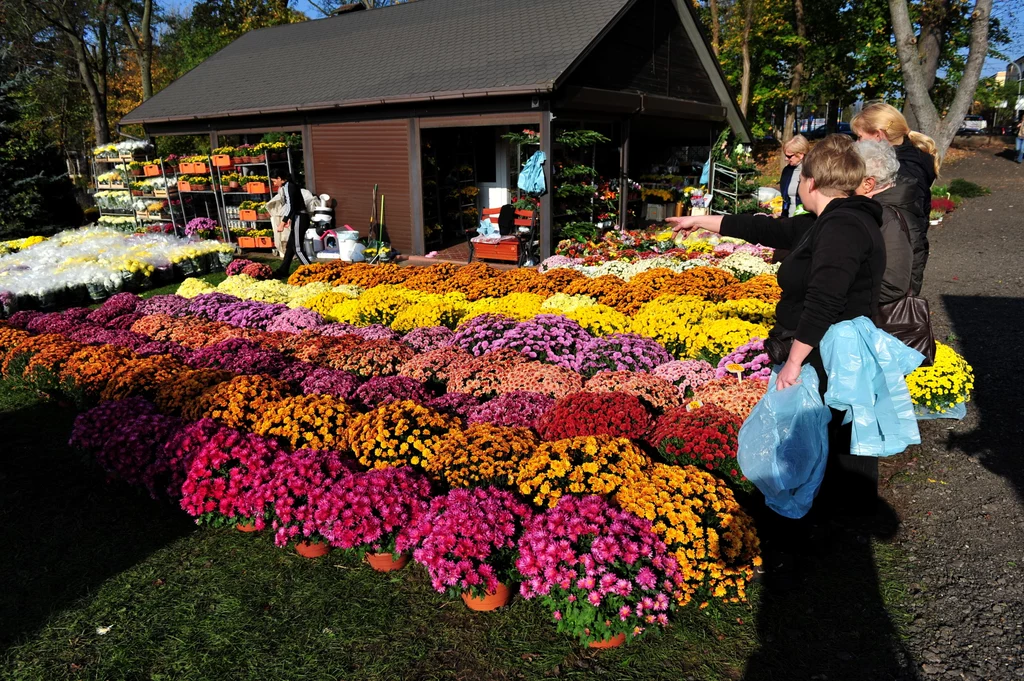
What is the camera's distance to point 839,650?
323 cm

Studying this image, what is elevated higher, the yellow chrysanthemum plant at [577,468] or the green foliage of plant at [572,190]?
the green foliage of plant at [572,190]

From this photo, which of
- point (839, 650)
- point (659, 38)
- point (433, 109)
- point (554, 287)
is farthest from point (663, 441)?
point (659, 38)

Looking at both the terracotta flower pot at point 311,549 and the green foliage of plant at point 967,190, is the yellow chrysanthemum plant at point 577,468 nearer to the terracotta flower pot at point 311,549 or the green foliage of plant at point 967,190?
the terracotta flower pot at point 311,549

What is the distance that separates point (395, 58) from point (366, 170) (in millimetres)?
3300

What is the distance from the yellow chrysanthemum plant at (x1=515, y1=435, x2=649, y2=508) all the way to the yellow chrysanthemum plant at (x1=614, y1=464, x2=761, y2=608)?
0.36 ft

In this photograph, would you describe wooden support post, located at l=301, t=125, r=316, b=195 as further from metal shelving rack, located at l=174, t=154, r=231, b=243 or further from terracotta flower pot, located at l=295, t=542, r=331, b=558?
terracotta flower pot, located at l=295, t=542, r=331, b=558

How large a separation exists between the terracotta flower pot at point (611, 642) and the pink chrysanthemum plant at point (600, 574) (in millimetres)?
36

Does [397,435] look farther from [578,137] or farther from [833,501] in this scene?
[578,137]

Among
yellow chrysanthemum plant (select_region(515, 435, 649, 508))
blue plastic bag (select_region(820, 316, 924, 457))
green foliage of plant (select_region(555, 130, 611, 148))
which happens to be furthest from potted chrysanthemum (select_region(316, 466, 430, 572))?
green foliage of plant (select_region(555, 130, 611, 148))

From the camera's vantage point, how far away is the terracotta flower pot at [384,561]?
3.87 metres

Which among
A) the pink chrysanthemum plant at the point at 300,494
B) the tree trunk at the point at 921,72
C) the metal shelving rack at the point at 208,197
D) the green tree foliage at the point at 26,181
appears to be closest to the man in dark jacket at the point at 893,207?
the pink chrysanthemum plant at the point at 300,494

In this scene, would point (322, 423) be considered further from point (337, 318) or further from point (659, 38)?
point (659, 38)

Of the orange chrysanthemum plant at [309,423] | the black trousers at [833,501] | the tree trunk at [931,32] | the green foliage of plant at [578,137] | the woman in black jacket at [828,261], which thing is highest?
the tree trunk at [931,32]

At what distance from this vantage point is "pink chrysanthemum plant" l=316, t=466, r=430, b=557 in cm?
371
